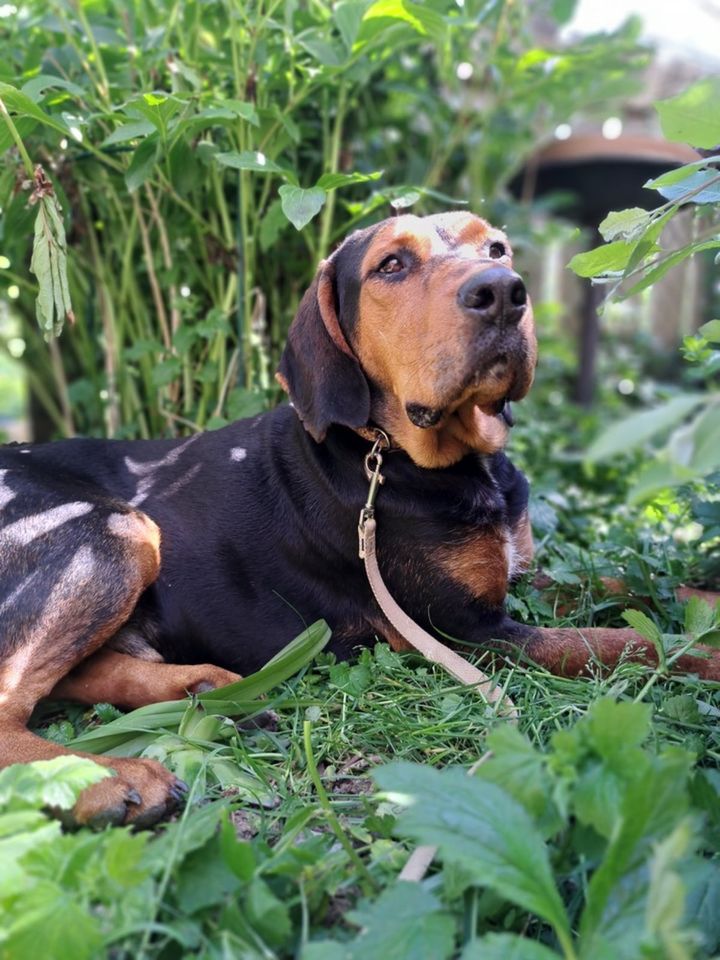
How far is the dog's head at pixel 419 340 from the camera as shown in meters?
3.05

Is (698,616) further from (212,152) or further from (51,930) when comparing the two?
(212,152)

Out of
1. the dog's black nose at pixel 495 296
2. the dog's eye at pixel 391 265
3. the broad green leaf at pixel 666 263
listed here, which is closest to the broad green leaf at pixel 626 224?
the broad green leaf at pixel 666 263

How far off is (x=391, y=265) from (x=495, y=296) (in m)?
0.61

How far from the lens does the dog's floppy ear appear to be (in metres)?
3.41

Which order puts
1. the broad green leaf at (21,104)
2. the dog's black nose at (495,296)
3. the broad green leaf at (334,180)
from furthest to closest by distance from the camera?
the broad green leaf at (334,180), the broad green leaf at (21,104), the dog's black nose at (495,296)

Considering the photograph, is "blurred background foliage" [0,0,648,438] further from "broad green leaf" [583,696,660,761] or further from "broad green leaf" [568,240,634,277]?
"broad green leaf" [583,696,660,761]

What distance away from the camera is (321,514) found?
3.56 m

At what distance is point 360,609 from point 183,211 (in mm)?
2387

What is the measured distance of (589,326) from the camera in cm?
993

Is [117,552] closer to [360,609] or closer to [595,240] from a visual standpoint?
[360,609]

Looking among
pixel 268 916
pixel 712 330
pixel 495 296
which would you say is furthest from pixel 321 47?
pixel 268 916

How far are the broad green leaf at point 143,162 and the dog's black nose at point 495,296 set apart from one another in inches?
63.1

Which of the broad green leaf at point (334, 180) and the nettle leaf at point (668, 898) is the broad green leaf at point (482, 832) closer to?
the nettle leaf at point (668, 898)

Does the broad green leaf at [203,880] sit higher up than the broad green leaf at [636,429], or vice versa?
the broad green leaf at [636,429]
